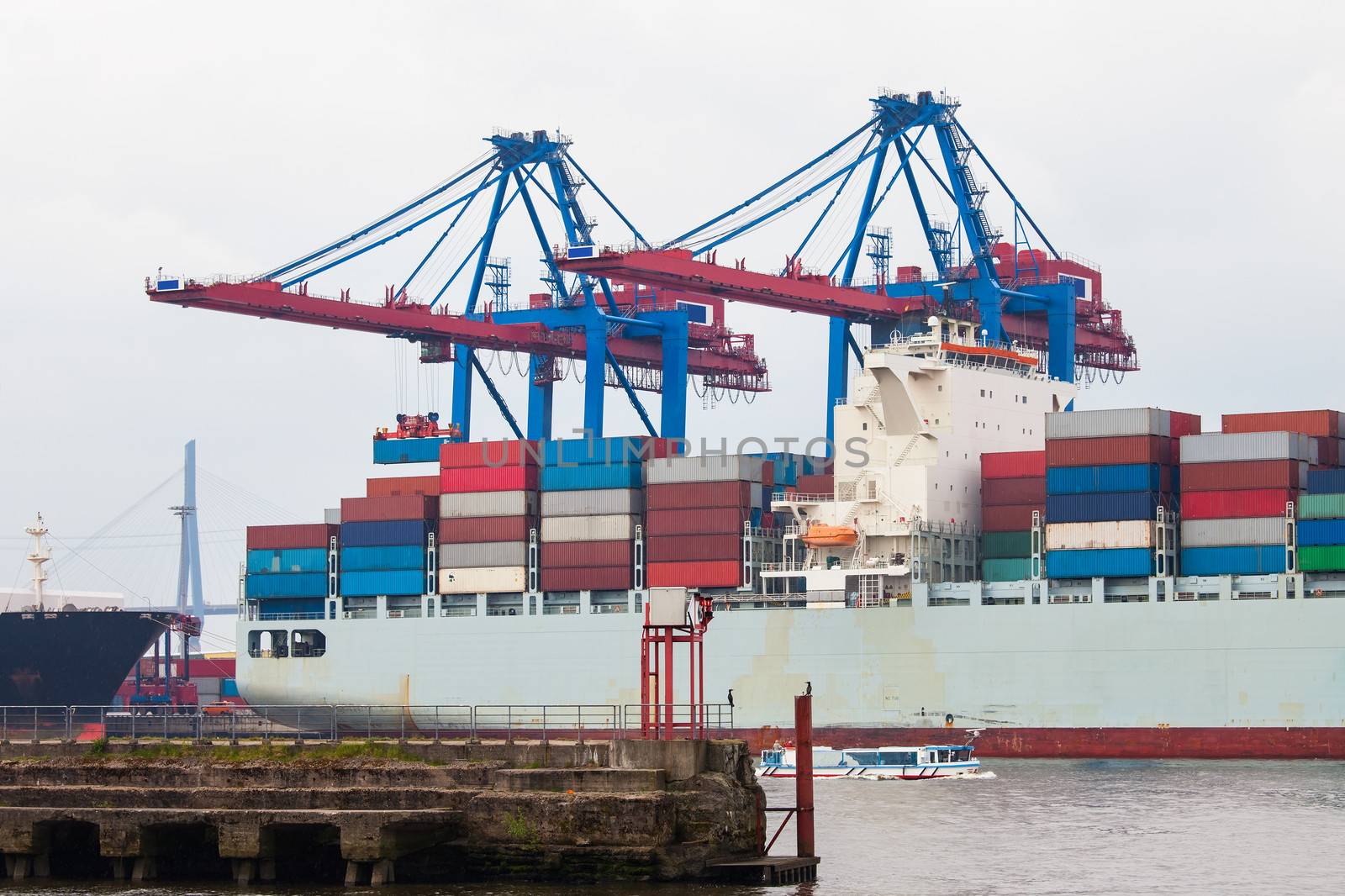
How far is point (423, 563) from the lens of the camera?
70.8m

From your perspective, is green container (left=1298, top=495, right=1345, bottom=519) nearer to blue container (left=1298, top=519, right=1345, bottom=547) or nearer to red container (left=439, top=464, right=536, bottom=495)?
blue container (left=1298, top=519, right=1345, bottom=547)

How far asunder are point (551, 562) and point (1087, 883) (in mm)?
36172

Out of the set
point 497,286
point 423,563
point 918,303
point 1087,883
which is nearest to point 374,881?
point 1087,883

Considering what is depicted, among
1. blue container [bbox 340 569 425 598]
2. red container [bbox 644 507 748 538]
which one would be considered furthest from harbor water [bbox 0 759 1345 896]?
blue container [bbox 340 569 425 598]

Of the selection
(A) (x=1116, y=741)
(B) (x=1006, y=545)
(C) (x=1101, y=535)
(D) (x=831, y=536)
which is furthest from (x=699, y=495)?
(A) (x=1116, y=741)

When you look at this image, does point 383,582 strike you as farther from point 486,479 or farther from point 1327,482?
point 1327,482

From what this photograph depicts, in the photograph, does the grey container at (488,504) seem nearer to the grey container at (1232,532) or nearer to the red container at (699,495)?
the red container at (699,495)

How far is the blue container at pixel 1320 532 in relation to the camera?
2239 inches

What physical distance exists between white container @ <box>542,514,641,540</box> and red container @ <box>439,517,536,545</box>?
0.93 metres

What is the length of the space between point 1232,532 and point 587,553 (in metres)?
20.7

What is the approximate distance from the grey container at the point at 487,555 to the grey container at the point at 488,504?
1.16 feet

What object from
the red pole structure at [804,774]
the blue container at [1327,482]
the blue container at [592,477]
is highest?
the blue container at [592,477]

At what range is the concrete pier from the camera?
30.8 metres

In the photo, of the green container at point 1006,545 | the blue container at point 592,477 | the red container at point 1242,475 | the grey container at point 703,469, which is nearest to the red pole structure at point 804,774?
the red container at point 1242,475
